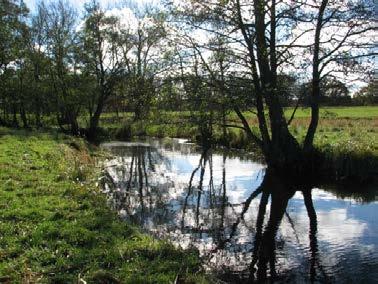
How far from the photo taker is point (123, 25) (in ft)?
175

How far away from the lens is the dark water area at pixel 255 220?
11.0m

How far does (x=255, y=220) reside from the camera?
15.6 m

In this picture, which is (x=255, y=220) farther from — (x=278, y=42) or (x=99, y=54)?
(x=99, y=54)

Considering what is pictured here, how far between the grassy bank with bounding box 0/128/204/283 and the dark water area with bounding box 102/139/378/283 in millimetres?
1548

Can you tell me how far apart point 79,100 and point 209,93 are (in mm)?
27982

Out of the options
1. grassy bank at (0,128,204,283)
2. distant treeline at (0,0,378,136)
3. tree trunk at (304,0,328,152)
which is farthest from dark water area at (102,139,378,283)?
distant treeline at (0,0,378,136)

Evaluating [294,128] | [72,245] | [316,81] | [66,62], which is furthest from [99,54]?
[72,245]

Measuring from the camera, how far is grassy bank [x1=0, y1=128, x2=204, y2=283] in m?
8.34

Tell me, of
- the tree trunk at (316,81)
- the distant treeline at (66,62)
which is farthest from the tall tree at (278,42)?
the distant treeline at (66,62)

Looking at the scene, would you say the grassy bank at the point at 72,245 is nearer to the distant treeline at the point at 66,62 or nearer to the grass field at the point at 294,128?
the grass field at the point at 294,128

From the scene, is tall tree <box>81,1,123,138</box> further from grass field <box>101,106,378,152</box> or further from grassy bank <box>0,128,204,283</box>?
grassy bank <box>0,128,204,283</box>

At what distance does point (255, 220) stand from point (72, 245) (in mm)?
7376

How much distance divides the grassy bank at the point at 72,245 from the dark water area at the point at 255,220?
5.08 ft

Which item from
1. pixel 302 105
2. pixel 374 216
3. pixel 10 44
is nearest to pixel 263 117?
pixel 302 105
